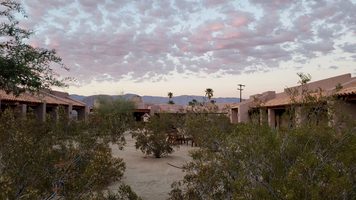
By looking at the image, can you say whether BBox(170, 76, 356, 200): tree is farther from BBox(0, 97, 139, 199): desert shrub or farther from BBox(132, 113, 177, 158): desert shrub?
BBox(132, 113, 177, 158): desert shrub

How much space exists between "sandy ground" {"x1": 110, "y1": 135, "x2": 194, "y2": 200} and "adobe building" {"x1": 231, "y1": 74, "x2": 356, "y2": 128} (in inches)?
141

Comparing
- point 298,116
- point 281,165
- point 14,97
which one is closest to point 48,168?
point 281,165

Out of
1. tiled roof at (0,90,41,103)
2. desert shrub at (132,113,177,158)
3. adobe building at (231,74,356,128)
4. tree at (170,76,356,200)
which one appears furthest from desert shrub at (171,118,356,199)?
tiled roof at (0,90,41,103)

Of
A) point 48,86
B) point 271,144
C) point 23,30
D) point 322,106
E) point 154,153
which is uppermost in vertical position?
point 23,30

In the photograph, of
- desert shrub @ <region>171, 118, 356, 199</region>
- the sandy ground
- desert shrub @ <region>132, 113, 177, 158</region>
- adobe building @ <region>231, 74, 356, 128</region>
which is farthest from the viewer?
desert shrub @ <region>132, 113, 177, 158</region>

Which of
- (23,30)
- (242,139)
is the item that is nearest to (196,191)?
(242,139)

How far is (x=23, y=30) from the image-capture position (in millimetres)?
13594

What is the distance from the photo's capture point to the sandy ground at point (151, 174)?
12.8 m

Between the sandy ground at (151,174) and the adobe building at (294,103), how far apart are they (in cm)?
358

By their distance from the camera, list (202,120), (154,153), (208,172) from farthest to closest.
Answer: (154,153)
(202,120)
(208,172)

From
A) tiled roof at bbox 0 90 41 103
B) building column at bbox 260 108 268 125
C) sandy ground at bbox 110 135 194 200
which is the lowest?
sandy ground at bbox 110 135 194 200

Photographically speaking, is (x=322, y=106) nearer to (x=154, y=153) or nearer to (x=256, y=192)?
(x=256, y=192)

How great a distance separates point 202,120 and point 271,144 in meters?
5.64

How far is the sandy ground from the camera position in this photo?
42.0ft
